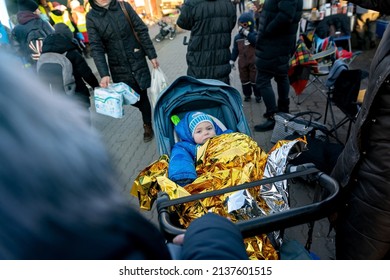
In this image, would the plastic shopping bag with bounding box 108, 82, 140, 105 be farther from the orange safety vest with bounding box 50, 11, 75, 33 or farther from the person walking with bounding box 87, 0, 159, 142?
the orange safety vest with bounding box 50, 11, 75, 33

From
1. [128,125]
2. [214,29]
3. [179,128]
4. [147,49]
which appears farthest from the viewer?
[128,125]

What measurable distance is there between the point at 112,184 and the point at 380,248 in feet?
4.72

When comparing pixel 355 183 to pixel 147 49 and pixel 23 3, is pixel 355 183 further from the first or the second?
pixel 23 3

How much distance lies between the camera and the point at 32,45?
11.9ft

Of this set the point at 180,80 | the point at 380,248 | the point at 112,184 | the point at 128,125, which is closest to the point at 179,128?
the point at 180,80

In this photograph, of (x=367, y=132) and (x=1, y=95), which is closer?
(x=1, y=95)

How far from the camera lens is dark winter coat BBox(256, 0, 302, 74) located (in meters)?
3.09

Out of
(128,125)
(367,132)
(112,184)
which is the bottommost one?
(128,125)

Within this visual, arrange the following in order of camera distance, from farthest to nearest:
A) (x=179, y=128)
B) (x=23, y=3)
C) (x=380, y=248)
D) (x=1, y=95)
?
(x=23, y=3) < (x=179, y=128) < (x=380, y=248) < (x=1, y=95)

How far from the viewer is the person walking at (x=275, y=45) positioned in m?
3.12

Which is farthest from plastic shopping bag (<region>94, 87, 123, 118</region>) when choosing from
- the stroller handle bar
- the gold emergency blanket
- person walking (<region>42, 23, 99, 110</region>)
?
the stroller handle bar

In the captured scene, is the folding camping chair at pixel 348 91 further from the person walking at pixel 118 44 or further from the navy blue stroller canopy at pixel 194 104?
the person walking at pixel 118 44

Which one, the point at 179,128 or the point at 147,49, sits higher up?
the point at 147,49

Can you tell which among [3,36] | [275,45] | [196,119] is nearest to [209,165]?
[196,119]
